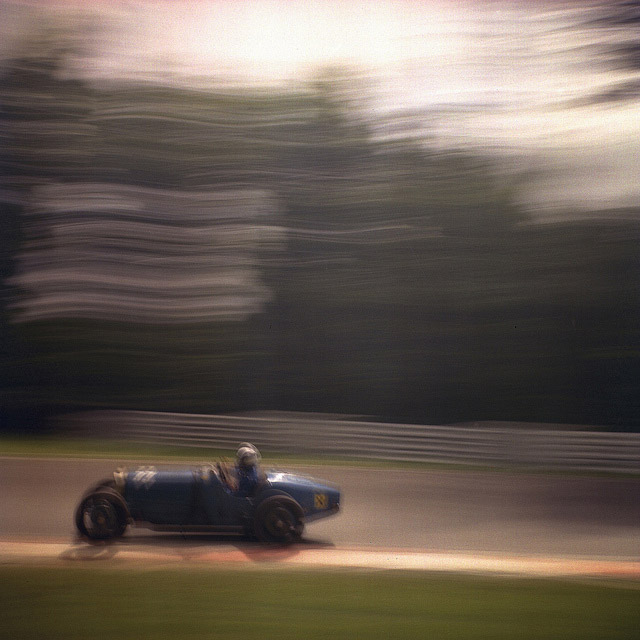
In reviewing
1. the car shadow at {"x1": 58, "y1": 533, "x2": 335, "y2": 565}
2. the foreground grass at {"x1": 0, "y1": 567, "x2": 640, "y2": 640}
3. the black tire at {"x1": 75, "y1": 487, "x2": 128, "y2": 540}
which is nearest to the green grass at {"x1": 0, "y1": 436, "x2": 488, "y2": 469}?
the car shadow at {"x1": 58, "y1": 533, "x2": 335, "y2": 565}

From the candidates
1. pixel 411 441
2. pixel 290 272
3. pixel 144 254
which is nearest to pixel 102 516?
pixel 411 441

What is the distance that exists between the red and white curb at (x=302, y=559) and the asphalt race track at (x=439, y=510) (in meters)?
0.30

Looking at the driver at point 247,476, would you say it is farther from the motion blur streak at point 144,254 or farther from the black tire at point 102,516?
the motion blur streak at point 144,254

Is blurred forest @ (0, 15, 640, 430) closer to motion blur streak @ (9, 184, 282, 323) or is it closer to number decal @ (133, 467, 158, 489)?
motion blur streak @ (9, 184, 282, 323)

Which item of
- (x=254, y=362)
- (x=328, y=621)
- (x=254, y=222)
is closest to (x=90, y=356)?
(x=254, y=362)

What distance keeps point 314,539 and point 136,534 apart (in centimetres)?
182

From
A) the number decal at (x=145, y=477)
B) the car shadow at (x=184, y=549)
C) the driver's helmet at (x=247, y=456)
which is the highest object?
the driver's helmet at (x=247, y=456)

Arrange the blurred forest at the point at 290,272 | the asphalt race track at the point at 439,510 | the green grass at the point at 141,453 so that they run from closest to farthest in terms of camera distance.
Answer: the asphalt race track at the point at 439,510, the green grass at the point at 141,453, the blurred forest at the point at 290,272

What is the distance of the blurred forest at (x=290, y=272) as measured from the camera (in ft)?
45.4

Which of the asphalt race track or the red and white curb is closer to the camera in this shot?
the red and white curb

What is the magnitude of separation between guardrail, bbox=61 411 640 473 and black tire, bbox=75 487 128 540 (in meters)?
4.94

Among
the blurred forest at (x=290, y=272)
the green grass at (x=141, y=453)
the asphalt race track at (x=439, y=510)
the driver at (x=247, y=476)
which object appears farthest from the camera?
the blurred forest at (x=290, y=272)

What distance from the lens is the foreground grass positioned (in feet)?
15.2

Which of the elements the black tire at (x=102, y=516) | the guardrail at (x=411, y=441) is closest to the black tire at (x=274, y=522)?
the black tire at (x=102, y=516)
